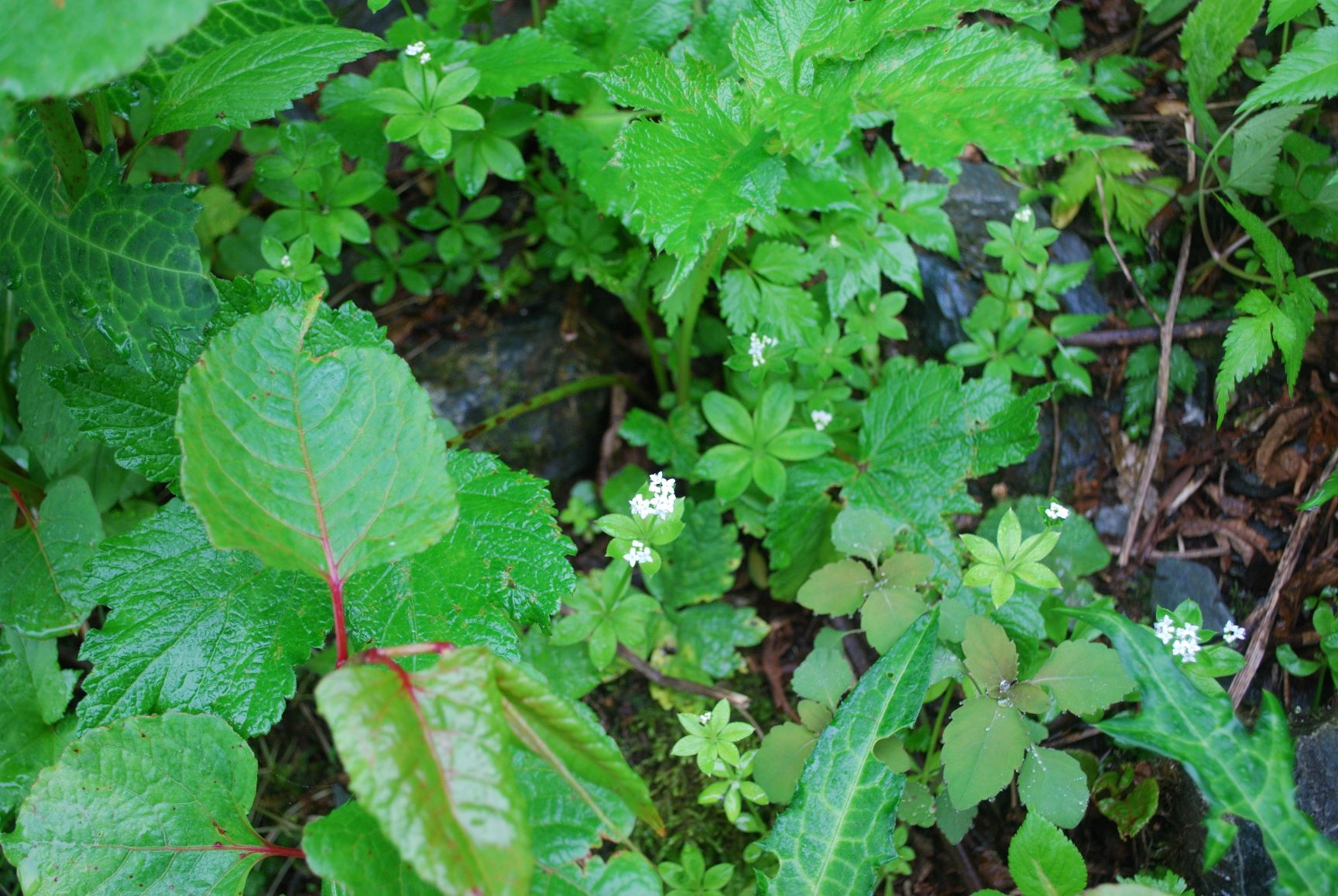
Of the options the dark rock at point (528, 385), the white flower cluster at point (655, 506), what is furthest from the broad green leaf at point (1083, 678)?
the dark rock at point (528, 385)

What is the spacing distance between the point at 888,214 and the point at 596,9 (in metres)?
1.14

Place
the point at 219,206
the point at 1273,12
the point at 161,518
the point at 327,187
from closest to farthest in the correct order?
the point at 161,518 < the point at 1273,12 < the point at 327,187 < the point at 219,206

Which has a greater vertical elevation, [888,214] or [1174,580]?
[888,214]

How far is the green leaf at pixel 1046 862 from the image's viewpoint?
67.6 inches

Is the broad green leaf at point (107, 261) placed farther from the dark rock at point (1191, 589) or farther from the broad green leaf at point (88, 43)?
the dark rock at point (1191, 589)

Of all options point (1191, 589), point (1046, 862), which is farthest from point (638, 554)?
point (1191, 589)

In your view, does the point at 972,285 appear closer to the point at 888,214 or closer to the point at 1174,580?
the point at 888,214

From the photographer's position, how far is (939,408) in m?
2.58

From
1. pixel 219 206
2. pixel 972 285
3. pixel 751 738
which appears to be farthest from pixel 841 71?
pixel 219 206

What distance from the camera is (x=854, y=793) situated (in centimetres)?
185

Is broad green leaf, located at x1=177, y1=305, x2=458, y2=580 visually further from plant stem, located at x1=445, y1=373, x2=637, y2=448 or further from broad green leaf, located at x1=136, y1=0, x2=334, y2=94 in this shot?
broad green leaf, located at x1=136, y1=0, x2=334, y2=94

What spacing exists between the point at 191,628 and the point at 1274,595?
2.79 m

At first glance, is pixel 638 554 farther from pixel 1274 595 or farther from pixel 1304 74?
pixel 1304 74

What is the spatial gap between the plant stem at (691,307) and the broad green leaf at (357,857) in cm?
142
